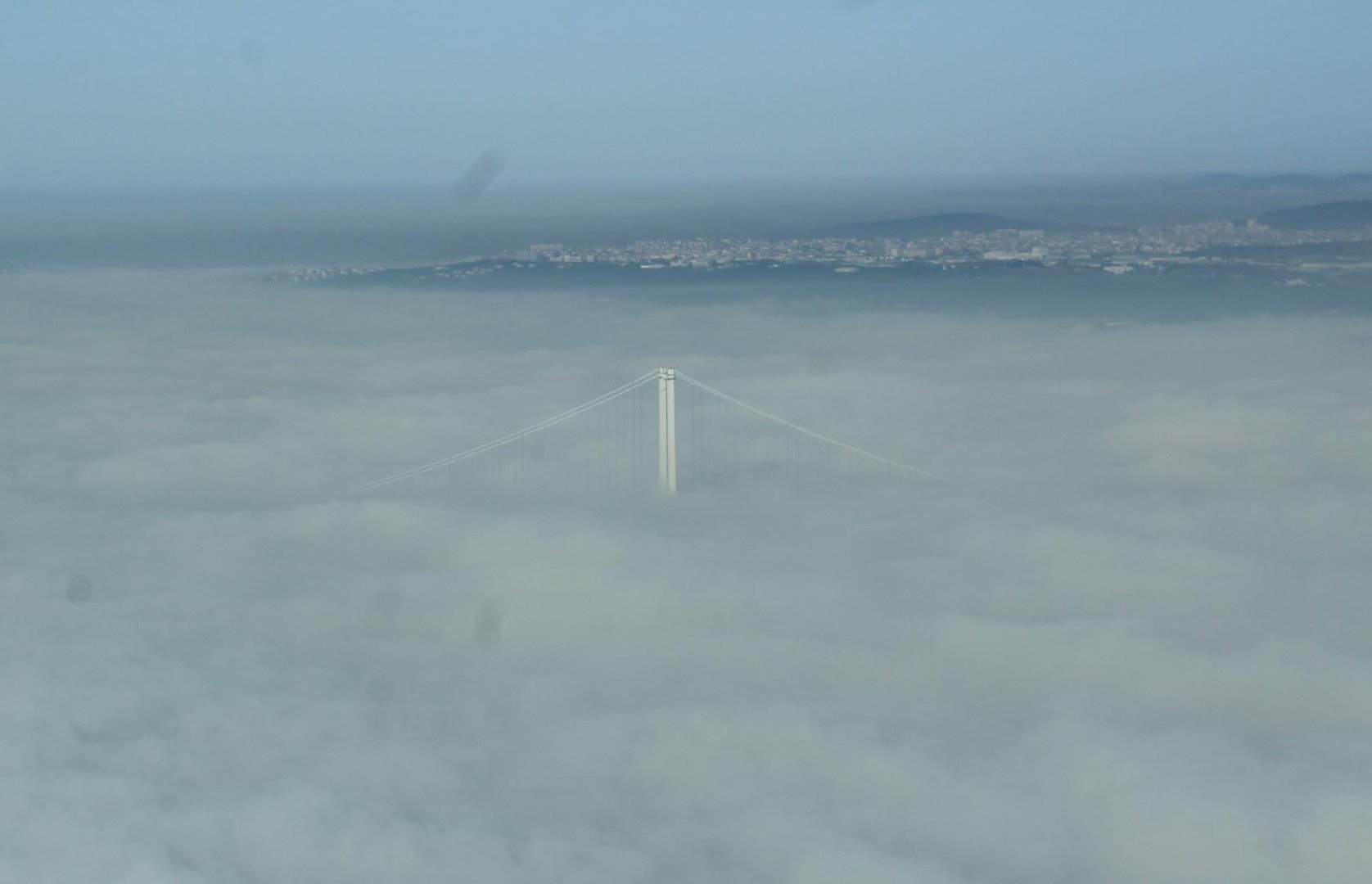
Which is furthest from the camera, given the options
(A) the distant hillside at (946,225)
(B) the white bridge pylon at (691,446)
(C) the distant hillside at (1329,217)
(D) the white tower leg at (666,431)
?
(A) the distant hillside at (946,225)

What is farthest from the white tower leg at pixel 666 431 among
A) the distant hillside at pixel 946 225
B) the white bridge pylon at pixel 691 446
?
the distant hillside at pixel 946 225

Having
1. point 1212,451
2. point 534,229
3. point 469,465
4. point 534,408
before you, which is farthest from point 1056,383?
point 534,229

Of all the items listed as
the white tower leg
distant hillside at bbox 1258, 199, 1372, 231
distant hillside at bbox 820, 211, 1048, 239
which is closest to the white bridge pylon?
the white tower leg

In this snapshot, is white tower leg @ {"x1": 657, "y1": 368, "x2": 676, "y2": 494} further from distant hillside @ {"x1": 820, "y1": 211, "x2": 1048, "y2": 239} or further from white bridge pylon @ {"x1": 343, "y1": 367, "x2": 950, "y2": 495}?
distant hillside @ {"x1": 820, "y1": 211, "x2": 1048, "y2": 239}

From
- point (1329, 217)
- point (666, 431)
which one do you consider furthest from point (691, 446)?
point (1329, 217)

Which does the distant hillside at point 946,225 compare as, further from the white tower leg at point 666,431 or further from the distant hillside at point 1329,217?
the white tower leg at point 666,431

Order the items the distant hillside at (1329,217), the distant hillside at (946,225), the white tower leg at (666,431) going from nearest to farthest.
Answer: the white tower leg at (666,431)
the distant hillside at (1329,217)
the distant hillside at (946,225)

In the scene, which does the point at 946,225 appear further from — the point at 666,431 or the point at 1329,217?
the point at 666,431

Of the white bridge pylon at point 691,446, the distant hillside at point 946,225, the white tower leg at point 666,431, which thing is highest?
the distant hillside at point 946,225
